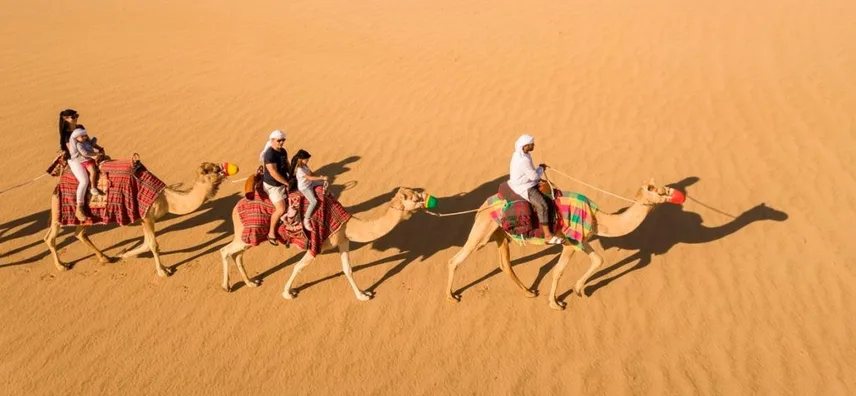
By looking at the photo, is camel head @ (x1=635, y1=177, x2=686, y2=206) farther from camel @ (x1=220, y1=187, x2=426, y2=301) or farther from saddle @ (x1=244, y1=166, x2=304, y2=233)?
saddle @ (x1=244, y1=166, x2=304, y2=233)

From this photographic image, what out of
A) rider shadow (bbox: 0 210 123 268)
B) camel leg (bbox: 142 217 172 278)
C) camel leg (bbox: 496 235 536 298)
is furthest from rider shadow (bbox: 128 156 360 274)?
camel leg (bbox: 496 235 536 298)

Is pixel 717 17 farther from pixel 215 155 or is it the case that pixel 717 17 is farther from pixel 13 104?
pixel 13 104

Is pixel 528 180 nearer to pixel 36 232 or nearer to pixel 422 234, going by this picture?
pixel 422 234

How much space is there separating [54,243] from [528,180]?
19.7ft

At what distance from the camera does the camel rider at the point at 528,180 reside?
612 centimetres

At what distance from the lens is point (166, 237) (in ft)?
27.1

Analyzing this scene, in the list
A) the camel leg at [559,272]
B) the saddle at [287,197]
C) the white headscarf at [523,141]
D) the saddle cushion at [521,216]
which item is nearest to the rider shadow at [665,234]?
the camel leg at [559,272]

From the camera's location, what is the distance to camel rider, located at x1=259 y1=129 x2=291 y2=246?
6094mm

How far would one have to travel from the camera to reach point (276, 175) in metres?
6.09

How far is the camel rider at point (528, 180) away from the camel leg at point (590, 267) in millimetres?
488

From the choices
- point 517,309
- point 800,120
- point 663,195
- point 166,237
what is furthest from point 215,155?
point 800,120

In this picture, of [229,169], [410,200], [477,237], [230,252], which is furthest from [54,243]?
[477,237]

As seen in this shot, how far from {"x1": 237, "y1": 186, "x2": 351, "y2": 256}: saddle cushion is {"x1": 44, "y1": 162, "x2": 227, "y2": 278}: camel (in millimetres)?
613

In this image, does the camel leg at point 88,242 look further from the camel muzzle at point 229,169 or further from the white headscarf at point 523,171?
the white headscarf at point 523,171
